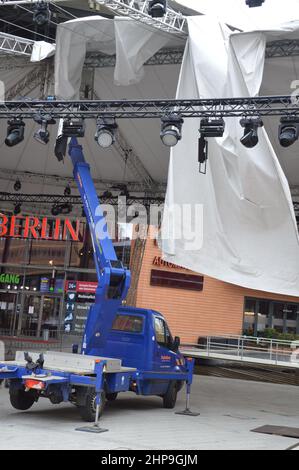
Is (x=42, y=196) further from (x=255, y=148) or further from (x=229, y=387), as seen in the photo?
(x=255, y=148)

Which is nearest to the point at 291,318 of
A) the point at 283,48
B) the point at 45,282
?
the point at 45,282

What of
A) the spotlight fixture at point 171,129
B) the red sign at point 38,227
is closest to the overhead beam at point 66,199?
the red sign at point 38,227

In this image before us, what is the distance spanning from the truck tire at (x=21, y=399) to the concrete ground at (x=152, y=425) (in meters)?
0.14

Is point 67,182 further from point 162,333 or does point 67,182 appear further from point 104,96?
point 162,333

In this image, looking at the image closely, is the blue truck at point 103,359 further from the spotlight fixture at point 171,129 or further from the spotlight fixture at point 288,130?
the spotlight fixture at point 288,130

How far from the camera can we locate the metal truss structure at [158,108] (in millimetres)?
10500

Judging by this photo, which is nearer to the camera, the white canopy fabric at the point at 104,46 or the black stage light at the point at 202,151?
the black stage light at the point at 202,151

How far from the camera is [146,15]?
432 inches

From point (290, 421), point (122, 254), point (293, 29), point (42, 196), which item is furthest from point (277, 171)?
point (122, 254)

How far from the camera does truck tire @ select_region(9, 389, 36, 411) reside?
399 inches

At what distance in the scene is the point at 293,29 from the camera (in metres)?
11.4

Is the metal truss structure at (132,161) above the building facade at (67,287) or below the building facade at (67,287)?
above

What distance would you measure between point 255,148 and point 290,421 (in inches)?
221

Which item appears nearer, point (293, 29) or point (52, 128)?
point (293, 29)
